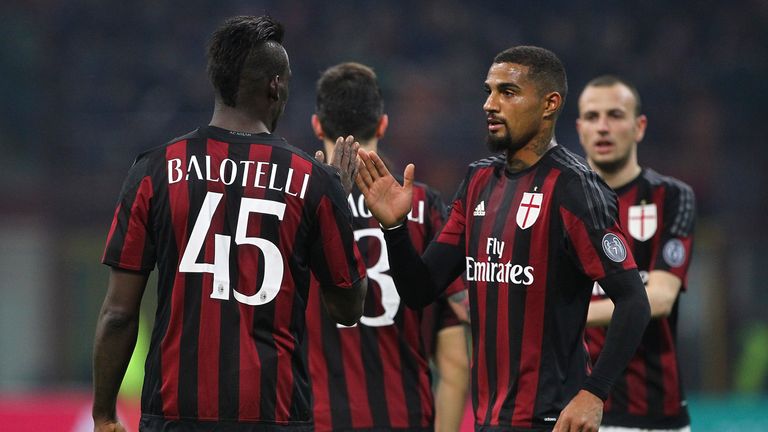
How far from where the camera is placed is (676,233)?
4.73 metres

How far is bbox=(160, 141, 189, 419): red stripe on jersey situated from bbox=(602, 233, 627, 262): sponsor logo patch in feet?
3.94

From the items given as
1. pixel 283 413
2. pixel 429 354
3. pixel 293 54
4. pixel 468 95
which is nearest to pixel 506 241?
pixel 283 413

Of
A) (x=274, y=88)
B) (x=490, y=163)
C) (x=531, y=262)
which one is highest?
(x=274, y=88)

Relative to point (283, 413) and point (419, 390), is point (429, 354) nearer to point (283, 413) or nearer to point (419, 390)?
point (419, 390)

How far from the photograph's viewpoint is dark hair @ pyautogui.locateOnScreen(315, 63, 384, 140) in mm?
4176

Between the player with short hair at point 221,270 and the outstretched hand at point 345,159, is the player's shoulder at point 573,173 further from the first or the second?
the player with short hair at point 221,270

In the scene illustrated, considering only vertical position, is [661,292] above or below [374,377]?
above

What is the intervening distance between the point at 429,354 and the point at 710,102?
8.34 m

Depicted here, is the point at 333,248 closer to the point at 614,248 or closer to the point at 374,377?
the point at 614,248

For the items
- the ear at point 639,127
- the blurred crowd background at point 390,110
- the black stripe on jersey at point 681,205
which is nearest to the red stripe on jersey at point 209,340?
the black stripe on jersey at point 681,205

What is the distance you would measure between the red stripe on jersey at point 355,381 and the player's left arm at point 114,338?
1.15 m

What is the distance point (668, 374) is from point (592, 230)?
174 cm

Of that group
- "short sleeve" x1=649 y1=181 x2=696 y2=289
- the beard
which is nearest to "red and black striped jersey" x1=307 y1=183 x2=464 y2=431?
the beard

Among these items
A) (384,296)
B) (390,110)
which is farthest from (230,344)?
(390,110)
